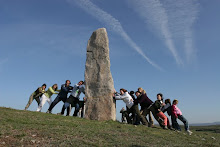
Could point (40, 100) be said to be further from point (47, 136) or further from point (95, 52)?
point (47, 136)

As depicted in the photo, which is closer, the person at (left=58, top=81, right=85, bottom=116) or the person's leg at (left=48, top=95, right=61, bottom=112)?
the person at (left=58, top=81, right=85, bottom=116)

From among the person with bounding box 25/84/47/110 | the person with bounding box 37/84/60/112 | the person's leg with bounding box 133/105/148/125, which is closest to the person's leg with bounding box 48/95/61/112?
the person with bounding box 37/84/60/112

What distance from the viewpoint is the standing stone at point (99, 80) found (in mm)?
13781

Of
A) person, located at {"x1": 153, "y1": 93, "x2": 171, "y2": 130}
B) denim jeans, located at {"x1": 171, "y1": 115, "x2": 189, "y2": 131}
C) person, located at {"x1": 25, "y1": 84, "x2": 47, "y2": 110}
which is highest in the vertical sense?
person, located at {"x1": 25, "y1": 84, "x2": 47, "y2": 110}

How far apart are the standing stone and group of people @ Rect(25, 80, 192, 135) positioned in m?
0.61

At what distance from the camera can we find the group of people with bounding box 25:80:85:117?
1465 cm

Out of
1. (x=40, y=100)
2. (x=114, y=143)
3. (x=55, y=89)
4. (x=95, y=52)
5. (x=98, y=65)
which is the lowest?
(x=114, y=143)

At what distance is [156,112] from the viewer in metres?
13.4

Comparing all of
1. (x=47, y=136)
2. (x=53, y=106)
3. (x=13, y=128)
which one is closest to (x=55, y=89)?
(x=53, y=106)

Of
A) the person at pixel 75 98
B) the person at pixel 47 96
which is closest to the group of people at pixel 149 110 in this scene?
the person at pixel 75 98

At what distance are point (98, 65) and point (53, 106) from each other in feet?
16.0

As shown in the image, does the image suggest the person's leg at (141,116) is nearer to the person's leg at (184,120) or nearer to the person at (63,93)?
the person's leg at (184,120)

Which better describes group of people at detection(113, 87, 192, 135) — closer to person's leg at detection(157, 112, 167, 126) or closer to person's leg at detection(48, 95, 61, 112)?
person's leg at detection(157, 112, 167, 126)

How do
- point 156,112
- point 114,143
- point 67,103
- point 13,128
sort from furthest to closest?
1. point 67,103
2. point 156,112
3. point 13,128
4. point 114,143
